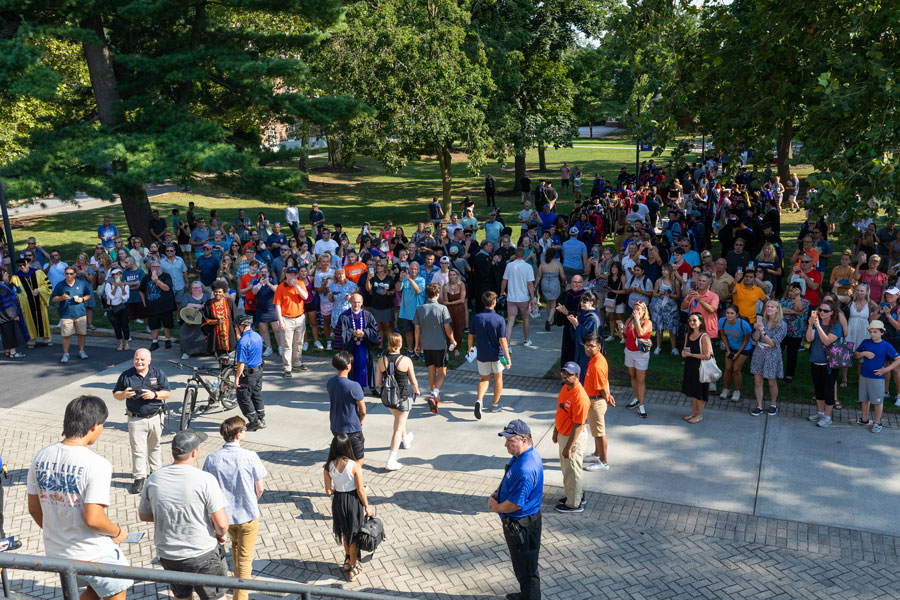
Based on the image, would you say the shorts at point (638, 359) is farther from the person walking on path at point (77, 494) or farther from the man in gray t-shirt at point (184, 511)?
the person walking on path at point (77, 494)

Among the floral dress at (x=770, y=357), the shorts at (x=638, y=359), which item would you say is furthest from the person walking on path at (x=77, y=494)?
the floral dress at (x=770, y=357)

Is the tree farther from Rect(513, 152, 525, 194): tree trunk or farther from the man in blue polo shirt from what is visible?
Rect(513, 152, 525, 194): tree trunk

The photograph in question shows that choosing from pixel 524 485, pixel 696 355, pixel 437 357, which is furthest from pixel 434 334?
pixel 524 485

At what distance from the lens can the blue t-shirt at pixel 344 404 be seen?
26.9ft

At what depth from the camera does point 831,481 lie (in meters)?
8.45

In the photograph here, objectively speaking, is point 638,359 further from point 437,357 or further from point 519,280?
point 519,280

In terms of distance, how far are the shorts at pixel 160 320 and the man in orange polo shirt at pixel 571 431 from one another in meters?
8.90

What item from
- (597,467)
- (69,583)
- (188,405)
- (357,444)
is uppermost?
(69,583)

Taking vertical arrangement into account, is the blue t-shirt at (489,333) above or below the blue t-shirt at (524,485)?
above

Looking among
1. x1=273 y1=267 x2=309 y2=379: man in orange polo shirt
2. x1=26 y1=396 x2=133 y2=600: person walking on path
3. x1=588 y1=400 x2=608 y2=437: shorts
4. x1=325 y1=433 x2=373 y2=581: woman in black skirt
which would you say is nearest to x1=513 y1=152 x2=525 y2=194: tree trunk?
x1=273 y1=267 x2=309 y2=379: man in orange polo shirt

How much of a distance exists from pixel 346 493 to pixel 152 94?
1628 cm

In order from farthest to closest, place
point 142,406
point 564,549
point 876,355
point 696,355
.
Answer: point 696,355, point 876,355, point 142,406, point 564,549

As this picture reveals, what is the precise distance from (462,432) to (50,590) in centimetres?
508

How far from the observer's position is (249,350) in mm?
9977
